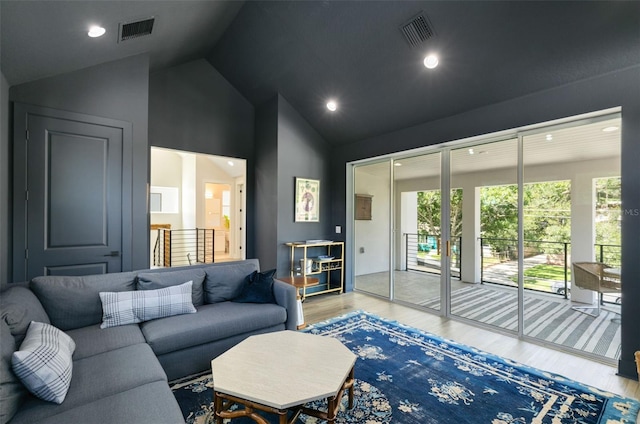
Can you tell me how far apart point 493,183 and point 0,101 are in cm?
517

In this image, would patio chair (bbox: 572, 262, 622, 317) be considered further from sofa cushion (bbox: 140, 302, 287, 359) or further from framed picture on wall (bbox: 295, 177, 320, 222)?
framed picture on wall (bbox: 295, 177, 320, 222)

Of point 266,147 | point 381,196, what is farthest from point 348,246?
point 266,147

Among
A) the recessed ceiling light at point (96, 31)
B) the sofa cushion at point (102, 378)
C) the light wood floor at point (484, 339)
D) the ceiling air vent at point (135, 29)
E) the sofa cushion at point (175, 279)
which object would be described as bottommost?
the light wood floor at point (484, 339)

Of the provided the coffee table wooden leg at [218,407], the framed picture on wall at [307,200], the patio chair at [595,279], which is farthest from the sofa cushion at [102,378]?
the patio chair at [595,279]

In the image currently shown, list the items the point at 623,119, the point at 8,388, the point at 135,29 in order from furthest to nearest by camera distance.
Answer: the point at 135,29
the point at 623,119
the point at 8,388

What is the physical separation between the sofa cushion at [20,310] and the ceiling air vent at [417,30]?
3.94 m

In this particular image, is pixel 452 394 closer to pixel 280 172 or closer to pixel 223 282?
pixel 223 282

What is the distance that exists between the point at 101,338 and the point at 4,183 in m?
1.97

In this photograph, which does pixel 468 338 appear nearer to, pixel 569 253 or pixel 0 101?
pixel 569 253

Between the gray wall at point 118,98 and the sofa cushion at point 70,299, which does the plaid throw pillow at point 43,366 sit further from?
the gray wall at point 118,98

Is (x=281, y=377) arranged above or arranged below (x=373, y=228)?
below

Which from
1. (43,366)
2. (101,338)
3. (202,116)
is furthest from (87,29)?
(43,366)

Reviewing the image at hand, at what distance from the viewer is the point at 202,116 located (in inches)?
189

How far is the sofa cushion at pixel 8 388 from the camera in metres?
1.31
